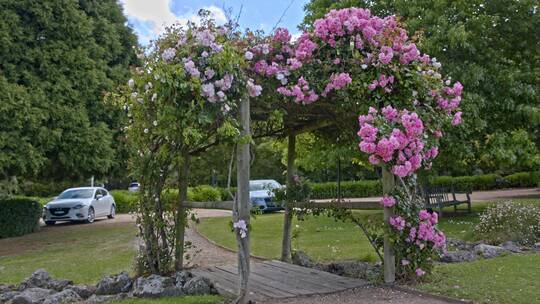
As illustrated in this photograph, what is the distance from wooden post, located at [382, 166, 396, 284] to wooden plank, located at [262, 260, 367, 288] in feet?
1.15

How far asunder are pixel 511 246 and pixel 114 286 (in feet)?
22.8

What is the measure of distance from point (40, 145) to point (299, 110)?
34.0 feet

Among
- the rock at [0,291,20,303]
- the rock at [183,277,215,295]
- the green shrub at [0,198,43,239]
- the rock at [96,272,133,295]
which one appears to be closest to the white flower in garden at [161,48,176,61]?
the rock at [183,277,215,295]

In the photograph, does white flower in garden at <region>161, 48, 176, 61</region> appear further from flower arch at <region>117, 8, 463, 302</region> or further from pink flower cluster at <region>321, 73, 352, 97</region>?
pink flower cluster at <region>321, 73, 352, 97</region>

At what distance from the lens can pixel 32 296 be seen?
635 centimetres

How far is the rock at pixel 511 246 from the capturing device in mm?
9177

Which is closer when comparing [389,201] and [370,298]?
[370,298]

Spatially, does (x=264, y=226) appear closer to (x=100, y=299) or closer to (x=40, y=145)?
(x=40, y=145)

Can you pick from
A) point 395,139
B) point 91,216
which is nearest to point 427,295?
point 395,139

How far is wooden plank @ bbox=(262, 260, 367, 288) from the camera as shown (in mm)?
6784

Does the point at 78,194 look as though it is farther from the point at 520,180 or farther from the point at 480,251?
the point at 520,180

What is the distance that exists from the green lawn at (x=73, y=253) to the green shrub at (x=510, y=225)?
7119 millimetres

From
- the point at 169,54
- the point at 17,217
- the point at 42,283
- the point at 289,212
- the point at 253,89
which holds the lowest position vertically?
the point at 42,283

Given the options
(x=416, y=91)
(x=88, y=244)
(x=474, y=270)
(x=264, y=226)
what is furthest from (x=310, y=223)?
(x=416, y=91)
